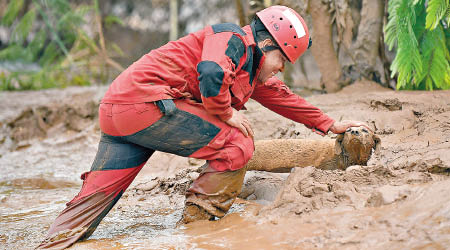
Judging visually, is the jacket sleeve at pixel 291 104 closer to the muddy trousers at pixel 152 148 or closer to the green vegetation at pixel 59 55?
the muddy trousers at pixel 152 148

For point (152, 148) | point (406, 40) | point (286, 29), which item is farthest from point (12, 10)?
point (286, 29)

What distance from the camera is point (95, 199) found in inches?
99.0

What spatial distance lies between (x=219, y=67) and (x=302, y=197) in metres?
0.81

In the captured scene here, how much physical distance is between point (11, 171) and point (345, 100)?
11.6 feet

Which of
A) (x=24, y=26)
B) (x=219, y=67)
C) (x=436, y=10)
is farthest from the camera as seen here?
(x=24, y=26)

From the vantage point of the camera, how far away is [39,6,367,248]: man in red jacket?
7.97ft

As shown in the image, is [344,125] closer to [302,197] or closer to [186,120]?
[302,197]

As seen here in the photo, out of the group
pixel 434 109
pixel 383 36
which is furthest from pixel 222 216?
pixel 383 36

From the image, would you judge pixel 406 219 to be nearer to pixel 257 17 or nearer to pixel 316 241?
pixel 316 241

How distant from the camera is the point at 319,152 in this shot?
10.3 ft

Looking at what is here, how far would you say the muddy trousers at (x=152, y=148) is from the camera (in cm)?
244

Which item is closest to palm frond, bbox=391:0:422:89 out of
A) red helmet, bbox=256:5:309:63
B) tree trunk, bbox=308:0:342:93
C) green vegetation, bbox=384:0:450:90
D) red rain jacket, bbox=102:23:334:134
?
green vegetation, bbox=384:0:450:90

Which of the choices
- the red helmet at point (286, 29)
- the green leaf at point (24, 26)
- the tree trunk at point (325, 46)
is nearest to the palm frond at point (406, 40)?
the tree trunk at point (325, 46)

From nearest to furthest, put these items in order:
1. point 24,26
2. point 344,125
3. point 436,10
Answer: point 344,125, point 436,10, point 24,26
